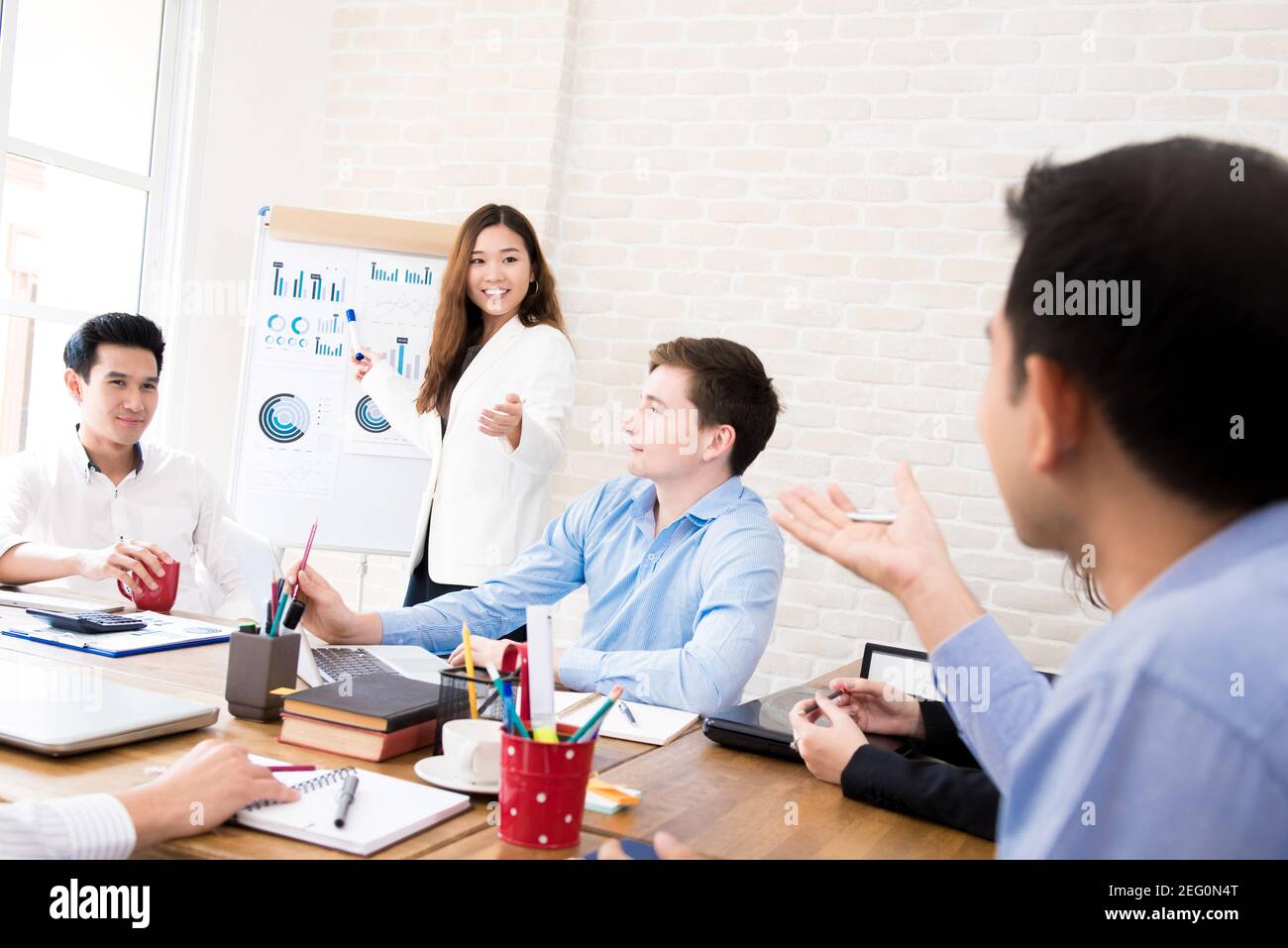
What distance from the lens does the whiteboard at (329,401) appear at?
3.76 m

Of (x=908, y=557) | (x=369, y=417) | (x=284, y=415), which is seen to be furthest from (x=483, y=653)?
(x=284, y=415)

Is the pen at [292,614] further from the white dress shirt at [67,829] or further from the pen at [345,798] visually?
the white dress shirt at [67,829]

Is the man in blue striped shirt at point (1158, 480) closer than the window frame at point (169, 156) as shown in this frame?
Yes

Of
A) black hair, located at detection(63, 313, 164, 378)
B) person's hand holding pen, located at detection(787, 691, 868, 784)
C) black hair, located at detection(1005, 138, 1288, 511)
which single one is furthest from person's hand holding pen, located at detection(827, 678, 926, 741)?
black hair, located at detection(63, 313, 164, 378)

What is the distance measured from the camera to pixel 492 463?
3148 millimetres

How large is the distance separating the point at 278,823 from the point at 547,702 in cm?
29

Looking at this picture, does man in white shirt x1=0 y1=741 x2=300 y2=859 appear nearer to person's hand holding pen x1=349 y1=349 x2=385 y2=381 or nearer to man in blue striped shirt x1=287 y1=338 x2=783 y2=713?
man in blue striped shirt x1=287 y1=338 x2=783 y2=713

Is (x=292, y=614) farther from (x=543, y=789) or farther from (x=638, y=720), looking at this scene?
(x=543, y=789)

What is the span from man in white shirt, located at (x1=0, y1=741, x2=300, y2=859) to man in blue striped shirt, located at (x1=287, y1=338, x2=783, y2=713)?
0.69 m

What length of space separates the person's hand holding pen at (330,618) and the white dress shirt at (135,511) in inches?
37.0

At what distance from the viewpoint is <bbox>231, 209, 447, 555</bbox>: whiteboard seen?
Result: 12.3 ft

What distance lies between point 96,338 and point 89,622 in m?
1.20

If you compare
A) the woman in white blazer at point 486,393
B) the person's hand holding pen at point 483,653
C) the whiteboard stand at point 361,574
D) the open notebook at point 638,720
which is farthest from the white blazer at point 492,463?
the open notebook at point 638,720
